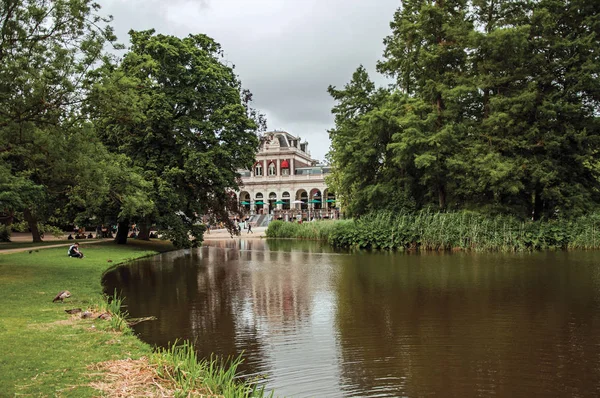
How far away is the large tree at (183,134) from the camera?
22.3 m

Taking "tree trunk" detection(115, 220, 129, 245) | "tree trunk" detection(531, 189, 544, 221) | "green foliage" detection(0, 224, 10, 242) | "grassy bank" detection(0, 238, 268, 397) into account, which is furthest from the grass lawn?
"tree trunk" detection(531, 189, 544, 221)

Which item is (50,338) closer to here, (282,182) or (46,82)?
(46,82)

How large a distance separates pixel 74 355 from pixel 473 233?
20371 millimetres

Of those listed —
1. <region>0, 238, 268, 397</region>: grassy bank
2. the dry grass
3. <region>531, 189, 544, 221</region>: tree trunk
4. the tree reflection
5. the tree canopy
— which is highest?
the tree canopy

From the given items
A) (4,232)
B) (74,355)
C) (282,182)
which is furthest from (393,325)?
(282,182)

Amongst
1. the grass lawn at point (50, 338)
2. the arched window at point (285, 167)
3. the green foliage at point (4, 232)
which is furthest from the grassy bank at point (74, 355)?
the arched window at point (285, 167)

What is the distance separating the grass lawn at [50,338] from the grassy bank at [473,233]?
15376 millimetres

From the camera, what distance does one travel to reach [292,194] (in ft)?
255

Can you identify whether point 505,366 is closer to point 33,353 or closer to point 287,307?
point 287,307

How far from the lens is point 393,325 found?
8.46 meters

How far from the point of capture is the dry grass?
470cm

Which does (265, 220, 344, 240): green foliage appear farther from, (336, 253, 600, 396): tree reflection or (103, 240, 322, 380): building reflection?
(336, 253, 600, 396): tree reflection

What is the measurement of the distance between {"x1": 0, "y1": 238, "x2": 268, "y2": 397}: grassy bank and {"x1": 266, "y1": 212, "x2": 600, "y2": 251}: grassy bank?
1659cm

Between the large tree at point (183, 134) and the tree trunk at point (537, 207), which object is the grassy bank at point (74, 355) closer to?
the large tree at point (183, 134)
